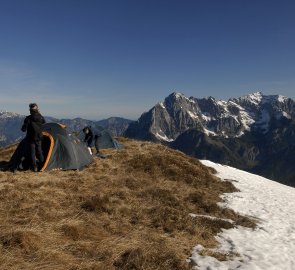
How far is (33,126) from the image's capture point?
21219 mm

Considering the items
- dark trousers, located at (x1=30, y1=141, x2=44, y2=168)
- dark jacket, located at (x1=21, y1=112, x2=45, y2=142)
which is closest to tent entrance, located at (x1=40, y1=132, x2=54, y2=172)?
dark trousers, located at (x1=30, y1=141, x2=44, y2=168)

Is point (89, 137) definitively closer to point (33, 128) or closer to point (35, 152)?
point (35, 152)

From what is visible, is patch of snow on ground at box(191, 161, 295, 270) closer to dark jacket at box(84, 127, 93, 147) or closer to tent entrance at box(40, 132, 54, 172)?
tent entrance at box(40, 132, 54, 172)

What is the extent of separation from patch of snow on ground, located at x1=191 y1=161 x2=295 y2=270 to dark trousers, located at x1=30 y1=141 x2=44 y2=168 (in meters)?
11.2

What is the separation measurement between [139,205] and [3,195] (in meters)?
5.94

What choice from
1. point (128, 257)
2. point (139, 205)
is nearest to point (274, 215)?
point (139, 205)

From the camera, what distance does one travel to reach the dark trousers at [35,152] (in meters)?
21.4

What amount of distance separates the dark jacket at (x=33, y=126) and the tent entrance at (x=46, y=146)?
61.9 inches

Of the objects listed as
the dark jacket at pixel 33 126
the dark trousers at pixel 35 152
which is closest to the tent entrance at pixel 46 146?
the dark trousers at pixel 35 152

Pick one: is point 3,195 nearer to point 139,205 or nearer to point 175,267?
point 139,205

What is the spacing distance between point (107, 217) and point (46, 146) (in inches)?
424

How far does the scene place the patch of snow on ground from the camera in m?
11.7

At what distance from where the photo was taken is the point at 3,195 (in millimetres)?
15359

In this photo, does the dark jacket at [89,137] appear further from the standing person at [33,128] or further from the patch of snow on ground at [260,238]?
the patch of snow on ground at [260,238]
